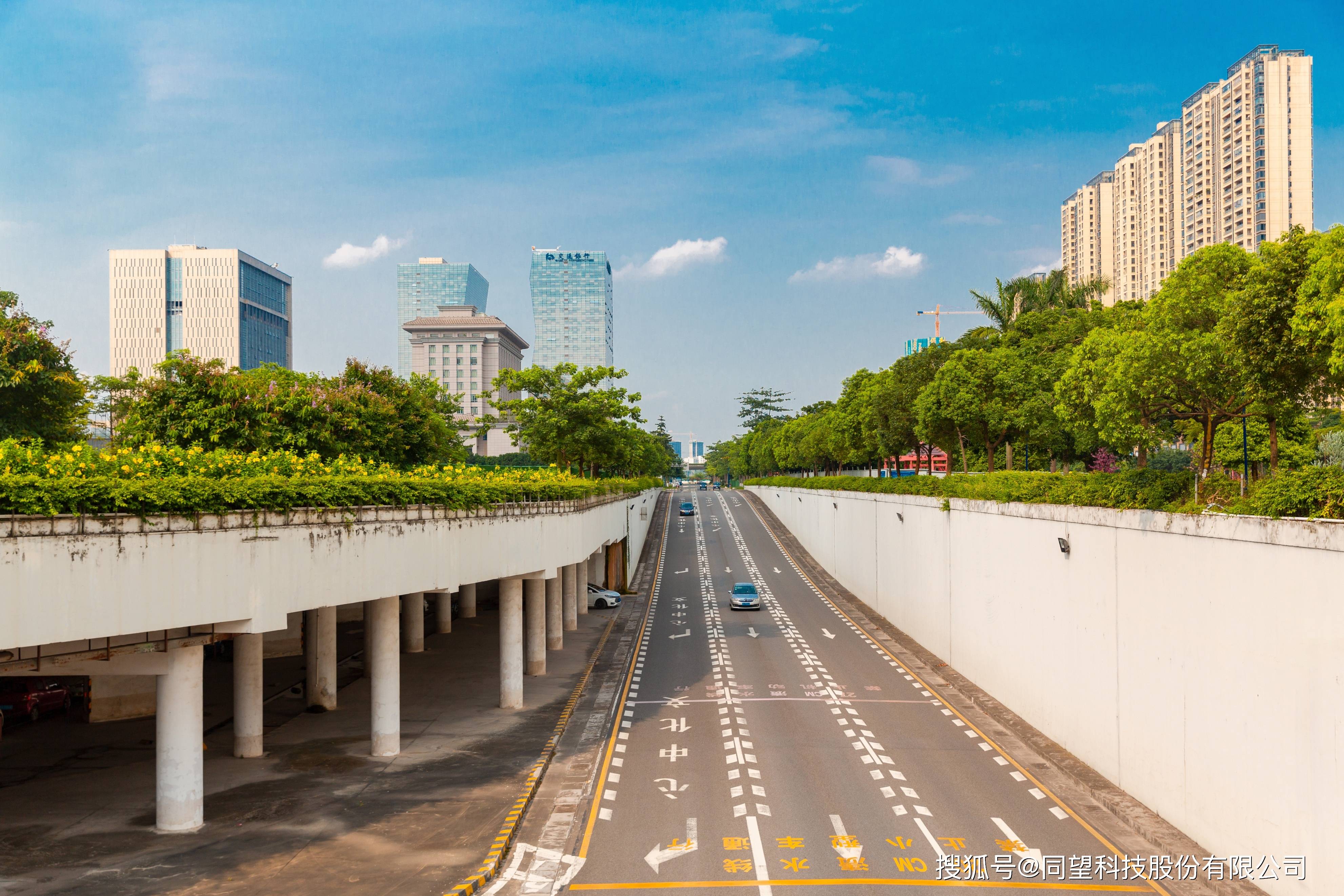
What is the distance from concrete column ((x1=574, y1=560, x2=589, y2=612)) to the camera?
45.2 meters

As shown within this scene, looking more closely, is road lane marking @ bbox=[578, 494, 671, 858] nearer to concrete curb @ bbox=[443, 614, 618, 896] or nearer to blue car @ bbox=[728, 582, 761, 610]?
concrete curb @ bbox=[443, 614, 618, 896]

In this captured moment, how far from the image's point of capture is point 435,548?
22578mm

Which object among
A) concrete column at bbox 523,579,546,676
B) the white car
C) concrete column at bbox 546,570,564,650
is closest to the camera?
concrete column at bbox 523,579,546,676

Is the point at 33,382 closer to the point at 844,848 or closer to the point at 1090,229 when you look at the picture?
the point at 844,848

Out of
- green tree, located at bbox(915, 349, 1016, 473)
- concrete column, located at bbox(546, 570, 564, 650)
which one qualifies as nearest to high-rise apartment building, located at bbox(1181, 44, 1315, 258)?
green tree, located at bbox(915, 349, 1016, 473)

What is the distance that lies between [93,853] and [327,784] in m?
4.83

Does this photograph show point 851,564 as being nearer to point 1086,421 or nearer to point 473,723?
point 1086,421

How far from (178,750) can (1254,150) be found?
5583 inches

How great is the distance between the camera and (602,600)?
48.2m

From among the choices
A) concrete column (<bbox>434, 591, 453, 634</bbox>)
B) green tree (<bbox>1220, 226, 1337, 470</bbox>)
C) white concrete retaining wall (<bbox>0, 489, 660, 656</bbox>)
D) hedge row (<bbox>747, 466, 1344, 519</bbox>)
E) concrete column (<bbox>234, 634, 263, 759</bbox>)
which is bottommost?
concrete column (<bbox>434, 591, 453, 634</bbox>)

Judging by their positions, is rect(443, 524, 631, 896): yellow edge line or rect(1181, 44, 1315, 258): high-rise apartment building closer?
rect(443, 524, 631, 896): yellow edge line

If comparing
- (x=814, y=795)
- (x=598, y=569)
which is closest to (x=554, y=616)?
(x=598, y=569)

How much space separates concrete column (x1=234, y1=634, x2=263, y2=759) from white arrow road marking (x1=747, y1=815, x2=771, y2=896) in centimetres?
1265

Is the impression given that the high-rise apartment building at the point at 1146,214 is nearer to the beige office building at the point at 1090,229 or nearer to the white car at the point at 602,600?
the beige office building at the point at 1090,229
